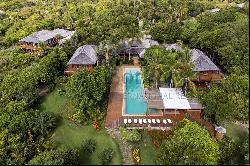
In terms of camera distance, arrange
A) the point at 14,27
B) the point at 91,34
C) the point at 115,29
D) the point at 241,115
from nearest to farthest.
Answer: the point at 241,115 → the point at 115,29 → the point at 91,34 → the point at 14,27

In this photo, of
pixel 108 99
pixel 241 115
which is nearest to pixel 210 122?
pixel 241 115

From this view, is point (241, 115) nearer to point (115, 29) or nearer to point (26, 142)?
point (26, 142)

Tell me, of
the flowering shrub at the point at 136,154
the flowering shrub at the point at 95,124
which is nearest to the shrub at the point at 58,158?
the flowering shrub at the point at 136,154

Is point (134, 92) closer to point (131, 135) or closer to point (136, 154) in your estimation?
point (131, 135)

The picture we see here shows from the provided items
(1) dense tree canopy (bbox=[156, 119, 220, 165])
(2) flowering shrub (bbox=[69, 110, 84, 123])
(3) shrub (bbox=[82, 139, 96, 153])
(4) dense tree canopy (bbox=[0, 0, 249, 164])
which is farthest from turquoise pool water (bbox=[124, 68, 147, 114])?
(1) dense tree canopy (bbox=[156, 119, 220, 165])

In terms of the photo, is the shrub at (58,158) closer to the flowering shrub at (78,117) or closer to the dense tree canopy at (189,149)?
the dense tree canopy at (189,149)
